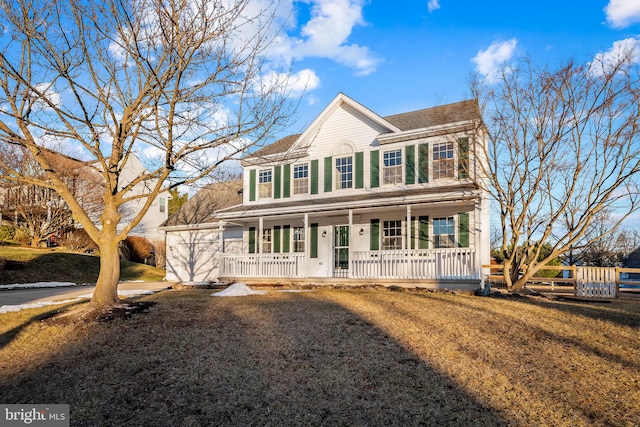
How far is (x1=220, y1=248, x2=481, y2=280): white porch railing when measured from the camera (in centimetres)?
1236

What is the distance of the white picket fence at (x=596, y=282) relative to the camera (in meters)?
13.1

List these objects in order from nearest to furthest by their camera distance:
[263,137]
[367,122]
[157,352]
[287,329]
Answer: [157,352] → [287,329] → [263,137] → [367,122]

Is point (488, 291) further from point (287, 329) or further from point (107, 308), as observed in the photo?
point (107, 308)

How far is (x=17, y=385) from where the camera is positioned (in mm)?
5191

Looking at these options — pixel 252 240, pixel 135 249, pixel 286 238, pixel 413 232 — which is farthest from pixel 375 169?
pixel 135 249

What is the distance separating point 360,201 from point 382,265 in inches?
84.2

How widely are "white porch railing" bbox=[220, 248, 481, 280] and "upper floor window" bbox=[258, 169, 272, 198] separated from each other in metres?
2.99

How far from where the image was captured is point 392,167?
15.1 meters

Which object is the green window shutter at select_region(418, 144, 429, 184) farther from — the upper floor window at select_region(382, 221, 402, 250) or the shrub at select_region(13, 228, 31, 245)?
the shrub at select_region(13, 228, 31, 245)

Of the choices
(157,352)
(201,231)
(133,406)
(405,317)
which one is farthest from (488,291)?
(201,231)

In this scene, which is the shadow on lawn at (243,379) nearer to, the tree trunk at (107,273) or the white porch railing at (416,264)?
the tree trunk at (107,273)

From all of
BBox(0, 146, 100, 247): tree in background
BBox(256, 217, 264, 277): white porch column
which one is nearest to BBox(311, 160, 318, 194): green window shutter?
BBox(256, 217, 264, 277): white porch column

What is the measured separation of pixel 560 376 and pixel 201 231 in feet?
55.5

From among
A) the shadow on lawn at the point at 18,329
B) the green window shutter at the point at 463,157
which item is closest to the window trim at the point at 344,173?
the green window shutter at the point at 463,157
